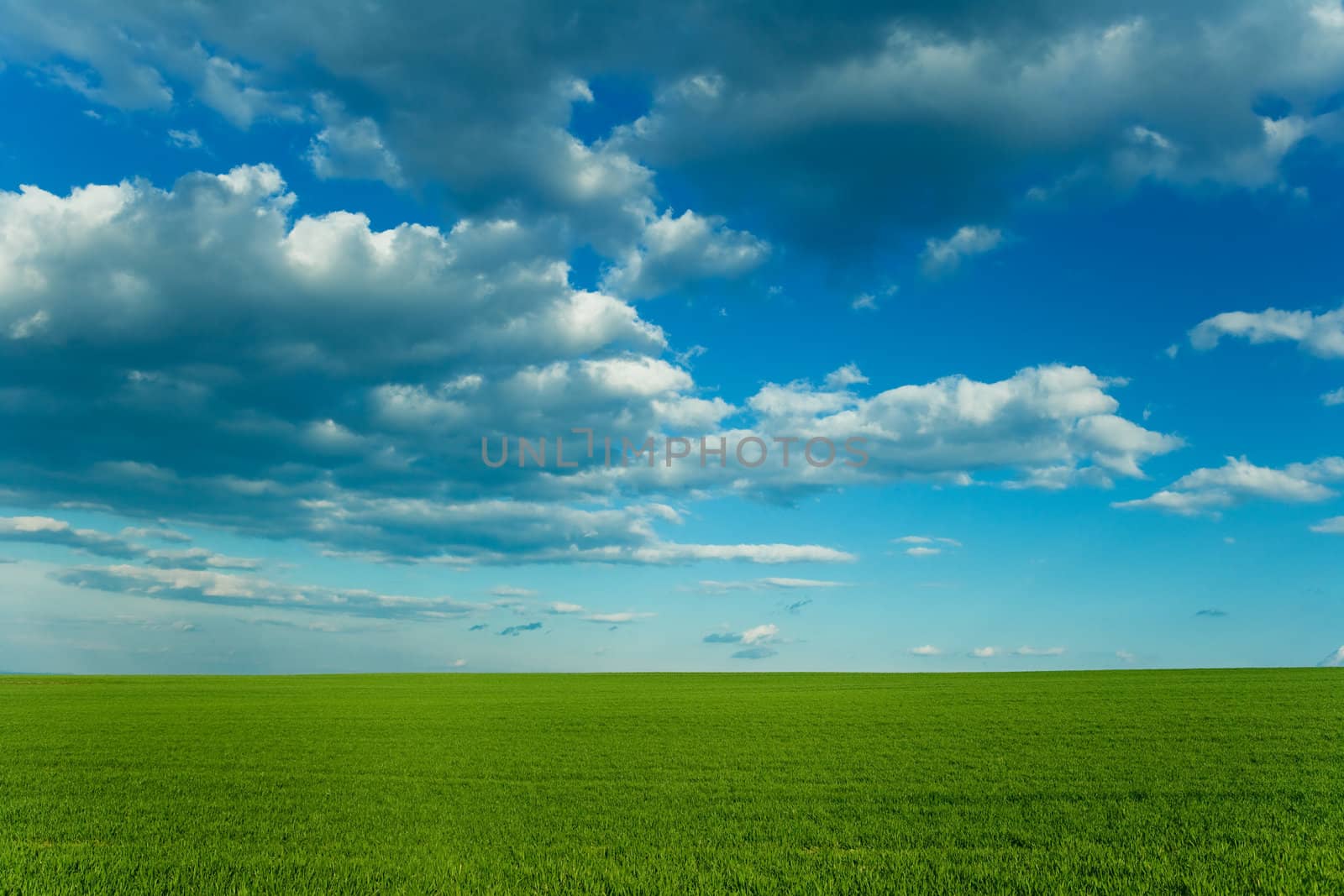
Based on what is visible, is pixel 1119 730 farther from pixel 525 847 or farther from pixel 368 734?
pixel 368 734

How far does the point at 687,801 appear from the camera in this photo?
58.7ft

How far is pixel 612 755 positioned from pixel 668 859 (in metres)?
12.2

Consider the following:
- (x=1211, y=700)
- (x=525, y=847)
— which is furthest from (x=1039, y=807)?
(x=1211, y=700)

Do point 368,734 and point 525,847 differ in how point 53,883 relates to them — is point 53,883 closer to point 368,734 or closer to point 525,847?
point 525,847

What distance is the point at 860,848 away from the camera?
13812 millimetres

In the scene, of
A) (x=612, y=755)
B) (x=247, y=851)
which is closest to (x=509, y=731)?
(x=612, y=755)

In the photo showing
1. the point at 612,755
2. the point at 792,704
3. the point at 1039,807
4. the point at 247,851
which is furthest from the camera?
the point at 792,704

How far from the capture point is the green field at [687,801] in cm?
1229

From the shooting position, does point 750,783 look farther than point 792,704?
No

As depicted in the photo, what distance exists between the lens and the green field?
40.3 feet

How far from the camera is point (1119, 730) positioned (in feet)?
96.8

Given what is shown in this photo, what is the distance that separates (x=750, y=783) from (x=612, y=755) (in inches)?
247

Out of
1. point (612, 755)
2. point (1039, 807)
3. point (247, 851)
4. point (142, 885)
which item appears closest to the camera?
point (142, 885)

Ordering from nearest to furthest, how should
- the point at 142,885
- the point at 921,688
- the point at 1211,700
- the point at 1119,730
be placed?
the point at 142,885 → the point at 1119,730 → the point at 1211,700 → the point at 921,688
